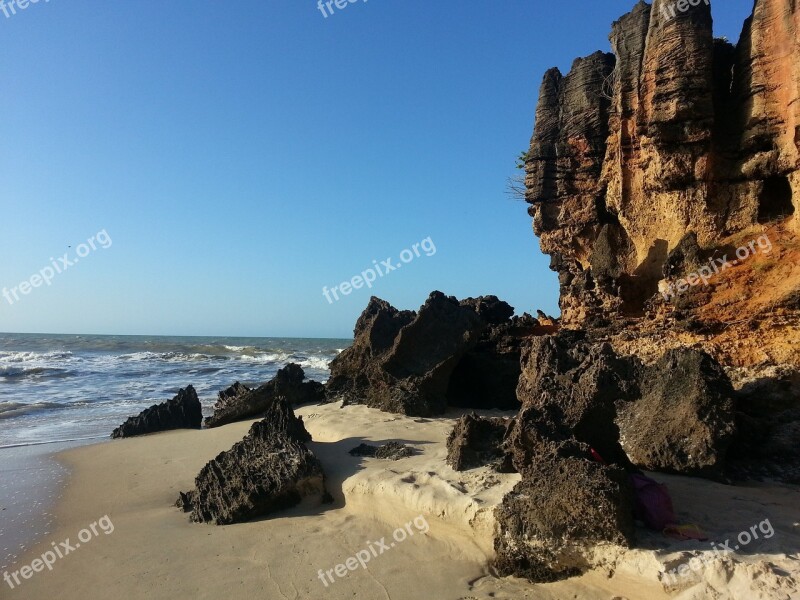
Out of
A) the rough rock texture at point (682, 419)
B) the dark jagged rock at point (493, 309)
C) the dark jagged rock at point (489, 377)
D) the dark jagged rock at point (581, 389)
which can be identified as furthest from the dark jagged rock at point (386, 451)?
the dark jagged rock at point (493, 309)

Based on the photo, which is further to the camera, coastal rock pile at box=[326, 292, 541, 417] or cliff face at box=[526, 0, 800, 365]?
coastal rock pile at box=[326, 292, 541, 417]

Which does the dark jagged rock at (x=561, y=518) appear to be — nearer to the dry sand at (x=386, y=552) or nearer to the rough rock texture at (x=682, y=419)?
the dry sand at (x=386, y=552)

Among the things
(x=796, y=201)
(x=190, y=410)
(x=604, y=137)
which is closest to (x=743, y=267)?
(x=796, y=201)

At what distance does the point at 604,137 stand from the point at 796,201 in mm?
4905

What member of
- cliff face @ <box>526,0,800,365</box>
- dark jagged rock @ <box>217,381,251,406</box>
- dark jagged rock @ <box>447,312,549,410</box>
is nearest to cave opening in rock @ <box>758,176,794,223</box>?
cliff face @ <box>526,0,800,365</box>

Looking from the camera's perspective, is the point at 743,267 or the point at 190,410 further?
the point at 190,410

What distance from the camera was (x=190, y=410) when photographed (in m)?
11.6

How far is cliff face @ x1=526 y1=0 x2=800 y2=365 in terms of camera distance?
8352 millimetres

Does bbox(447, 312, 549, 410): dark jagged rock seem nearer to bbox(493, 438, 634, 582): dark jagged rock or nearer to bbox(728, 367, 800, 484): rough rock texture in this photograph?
bbox(728, 367, 800, 484): rough rock texture

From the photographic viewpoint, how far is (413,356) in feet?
30.9

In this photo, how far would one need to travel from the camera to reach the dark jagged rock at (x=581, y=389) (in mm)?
5055

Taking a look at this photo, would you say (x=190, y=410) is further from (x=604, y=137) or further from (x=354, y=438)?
(x=604, y=137)

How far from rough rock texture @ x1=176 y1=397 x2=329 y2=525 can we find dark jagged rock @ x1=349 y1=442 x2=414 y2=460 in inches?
30.1

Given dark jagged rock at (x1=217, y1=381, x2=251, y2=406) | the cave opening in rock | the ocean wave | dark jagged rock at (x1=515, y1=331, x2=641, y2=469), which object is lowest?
the ocean wave
